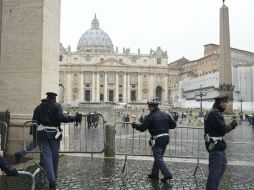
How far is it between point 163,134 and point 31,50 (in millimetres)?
4406

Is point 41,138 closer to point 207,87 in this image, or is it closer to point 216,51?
point 207,87

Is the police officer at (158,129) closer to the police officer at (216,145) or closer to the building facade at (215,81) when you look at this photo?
the police officer at (216,145)

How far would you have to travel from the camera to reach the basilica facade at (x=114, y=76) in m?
109

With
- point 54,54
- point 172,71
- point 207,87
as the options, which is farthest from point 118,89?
point 54,54

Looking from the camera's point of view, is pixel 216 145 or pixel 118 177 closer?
pixel 216 145

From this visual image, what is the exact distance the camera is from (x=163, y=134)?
6.73 m

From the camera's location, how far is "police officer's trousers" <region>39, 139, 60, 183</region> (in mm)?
5895

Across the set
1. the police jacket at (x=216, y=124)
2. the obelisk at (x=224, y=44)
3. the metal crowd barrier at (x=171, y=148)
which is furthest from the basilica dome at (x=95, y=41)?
the police jacket at (x=216, y=124)

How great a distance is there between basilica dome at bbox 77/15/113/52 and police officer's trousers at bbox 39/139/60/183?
112657 mm

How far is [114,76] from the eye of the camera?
110125mm

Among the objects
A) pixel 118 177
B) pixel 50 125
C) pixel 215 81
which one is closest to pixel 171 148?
pixel 118 177

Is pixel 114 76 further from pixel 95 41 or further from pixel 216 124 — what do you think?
pixel 216 124

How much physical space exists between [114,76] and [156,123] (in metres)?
104

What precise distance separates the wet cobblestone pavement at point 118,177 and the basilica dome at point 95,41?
110622 mm
